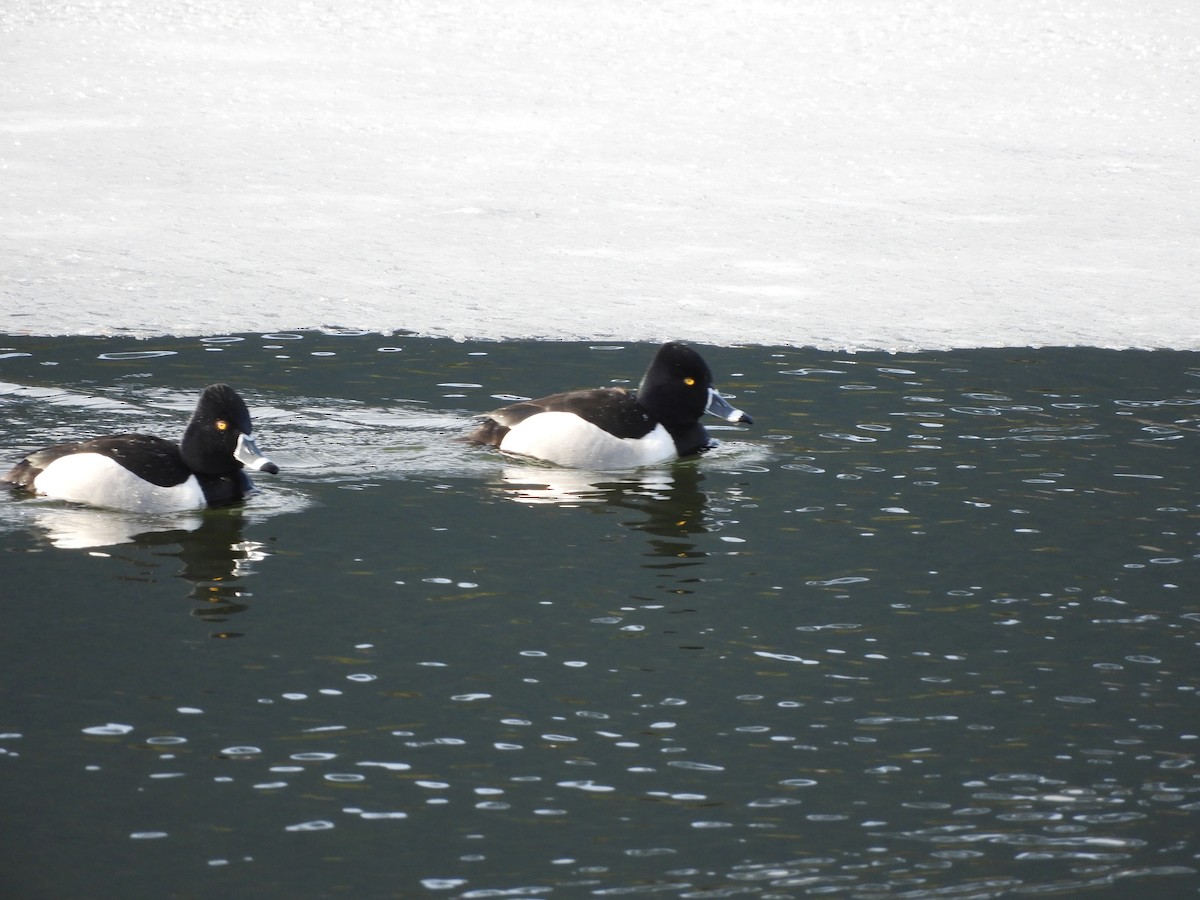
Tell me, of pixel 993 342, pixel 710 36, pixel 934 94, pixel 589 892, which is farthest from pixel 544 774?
pixel 710 36

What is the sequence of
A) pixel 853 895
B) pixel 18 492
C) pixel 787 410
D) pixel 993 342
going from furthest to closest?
pixel 993 342 → pixel 787 410 → pixel 18 492 → pixel 853 895

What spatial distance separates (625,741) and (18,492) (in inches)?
155

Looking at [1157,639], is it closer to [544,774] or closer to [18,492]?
[544,774]

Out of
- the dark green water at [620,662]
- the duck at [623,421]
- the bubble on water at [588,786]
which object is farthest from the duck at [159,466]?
the bubble on water at [588,786]

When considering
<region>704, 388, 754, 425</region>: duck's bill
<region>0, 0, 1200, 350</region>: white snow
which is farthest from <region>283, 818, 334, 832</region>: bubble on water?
<region>0, 0, 1200, 350</region>: white snow

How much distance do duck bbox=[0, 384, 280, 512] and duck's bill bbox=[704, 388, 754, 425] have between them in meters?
2.44

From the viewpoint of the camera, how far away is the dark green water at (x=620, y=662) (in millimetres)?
4535

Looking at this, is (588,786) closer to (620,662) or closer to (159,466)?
(620,662)

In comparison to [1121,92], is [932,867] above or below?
below

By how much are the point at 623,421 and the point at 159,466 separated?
7.84 ft

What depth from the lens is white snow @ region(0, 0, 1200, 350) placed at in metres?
11.5

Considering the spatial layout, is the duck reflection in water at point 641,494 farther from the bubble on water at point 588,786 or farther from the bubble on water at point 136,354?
the bubble on water at point 136,354

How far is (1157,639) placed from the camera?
6.17 metres

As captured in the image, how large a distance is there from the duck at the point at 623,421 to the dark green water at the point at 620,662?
158mm
